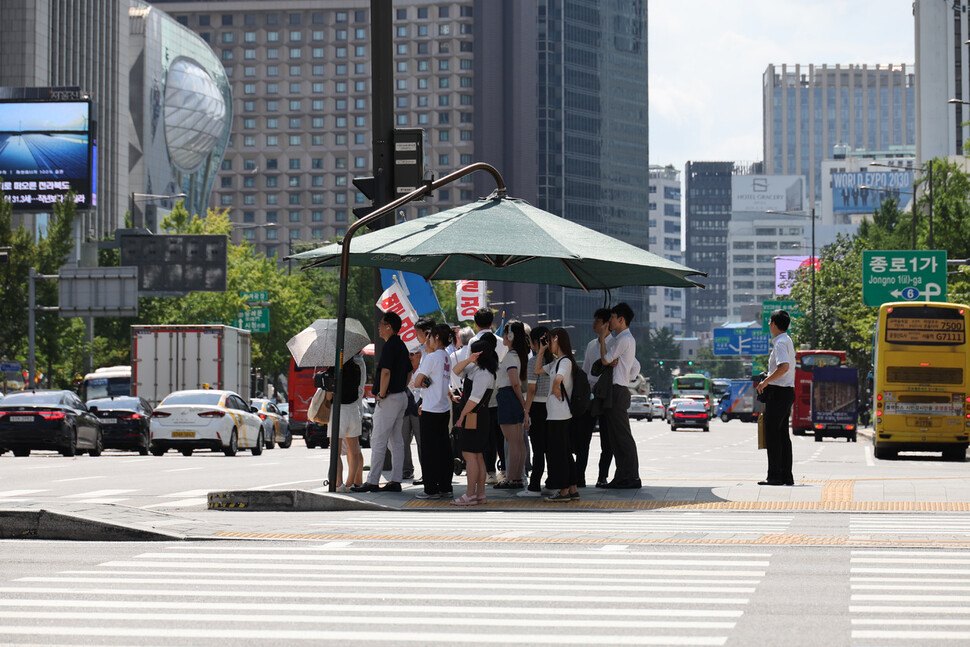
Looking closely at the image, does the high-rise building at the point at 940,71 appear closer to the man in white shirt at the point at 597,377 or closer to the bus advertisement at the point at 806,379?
the bus advertisement at the point at 806,379

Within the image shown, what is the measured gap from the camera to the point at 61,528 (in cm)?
1266

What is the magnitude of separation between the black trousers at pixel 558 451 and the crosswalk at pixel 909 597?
457 cm

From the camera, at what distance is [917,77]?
398ft

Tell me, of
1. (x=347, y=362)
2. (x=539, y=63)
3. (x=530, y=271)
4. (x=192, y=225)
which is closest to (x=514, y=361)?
(x=347, y=362)

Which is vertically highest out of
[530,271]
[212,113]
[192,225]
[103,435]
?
[212,113]

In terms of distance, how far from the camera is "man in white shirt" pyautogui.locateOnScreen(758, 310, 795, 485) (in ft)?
54.5

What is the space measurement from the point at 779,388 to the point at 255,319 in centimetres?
6166

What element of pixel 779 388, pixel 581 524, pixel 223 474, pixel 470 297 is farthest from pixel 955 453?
pixel 581 524

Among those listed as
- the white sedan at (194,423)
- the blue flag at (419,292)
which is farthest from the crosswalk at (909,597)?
the white sedan at (194,423)

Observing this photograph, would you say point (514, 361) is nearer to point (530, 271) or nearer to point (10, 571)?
point (530, 271)

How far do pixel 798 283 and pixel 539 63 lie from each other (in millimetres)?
79193

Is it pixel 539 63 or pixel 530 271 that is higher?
pixel 539 63

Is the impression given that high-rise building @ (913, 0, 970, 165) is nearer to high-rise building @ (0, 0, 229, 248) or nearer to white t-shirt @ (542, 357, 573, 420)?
high-rise building @ (0, 0, 229, 248)

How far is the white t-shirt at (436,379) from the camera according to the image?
15297mm
